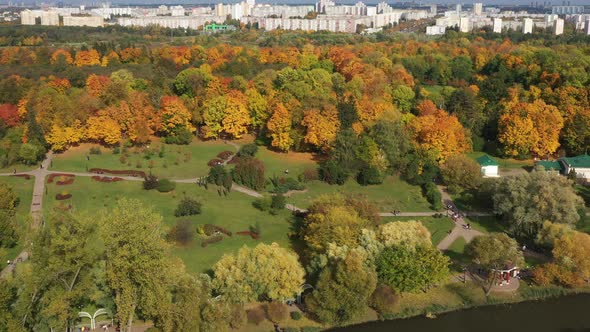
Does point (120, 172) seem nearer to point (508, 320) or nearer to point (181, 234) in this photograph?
point (181, 234)

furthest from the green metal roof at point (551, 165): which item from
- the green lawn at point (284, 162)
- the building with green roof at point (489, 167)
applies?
the green lawn at point (284, 162)

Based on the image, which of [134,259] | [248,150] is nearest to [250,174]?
[248,150]

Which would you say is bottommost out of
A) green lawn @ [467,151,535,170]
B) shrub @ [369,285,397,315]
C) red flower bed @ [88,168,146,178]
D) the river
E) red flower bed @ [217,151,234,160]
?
the river

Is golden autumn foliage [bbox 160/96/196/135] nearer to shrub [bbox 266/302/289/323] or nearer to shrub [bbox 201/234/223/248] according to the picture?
shrub [bbox 201/234/223/248]

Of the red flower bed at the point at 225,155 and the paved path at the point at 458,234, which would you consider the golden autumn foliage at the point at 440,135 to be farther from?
the red flower bed at the point at 225,155

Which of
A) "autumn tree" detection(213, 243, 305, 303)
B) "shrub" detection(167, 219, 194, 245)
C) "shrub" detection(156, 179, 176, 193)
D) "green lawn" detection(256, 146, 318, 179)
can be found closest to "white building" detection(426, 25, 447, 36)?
"green lawn" detection(256, 146, 318, 179)
